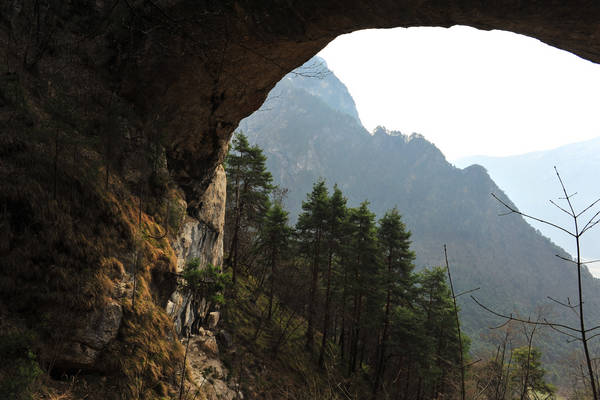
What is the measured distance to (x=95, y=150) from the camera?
6637 millimetres

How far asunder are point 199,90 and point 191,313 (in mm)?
8151

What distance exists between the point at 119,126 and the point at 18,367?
5.65m

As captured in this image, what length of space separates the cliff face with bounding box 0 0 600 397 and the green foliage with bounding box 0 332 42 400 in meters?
0.07

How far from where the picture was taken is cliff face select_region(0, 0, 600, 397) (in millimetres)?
4609

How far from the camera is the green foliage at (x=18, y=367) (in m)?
3.60

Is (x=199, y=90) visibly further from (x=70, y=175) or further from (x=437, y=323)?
(x=437, y=323)

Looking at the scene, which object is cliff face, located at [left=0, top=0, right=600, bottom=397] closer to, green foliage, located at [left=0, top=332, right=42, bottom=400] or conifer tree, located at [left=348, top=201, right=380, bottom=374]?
green foliage, located at [left=0, top=332, right=42, bottom=400]

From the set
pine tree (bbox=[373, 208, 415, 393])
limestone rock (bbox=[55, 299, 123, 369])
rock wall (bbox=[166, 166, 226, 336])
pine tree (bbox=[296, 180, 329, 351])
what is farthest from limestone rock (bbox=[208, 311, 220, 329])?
pine tree (bbox=[373, 208, 415, 393])

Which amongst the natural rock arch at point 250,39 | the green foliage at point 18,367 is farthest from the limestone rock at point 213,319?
the green foliage at point 18,367

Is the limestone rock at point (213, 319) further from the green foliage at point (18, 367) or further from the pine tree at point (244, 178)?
the green foliage at point (18, 367)

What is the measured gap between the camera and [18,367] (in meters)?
3.80

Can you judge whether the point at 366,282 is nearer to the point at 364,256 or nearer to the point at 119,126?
the point at 364,256

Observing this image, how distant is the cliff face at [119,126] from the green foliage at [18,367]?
67mm

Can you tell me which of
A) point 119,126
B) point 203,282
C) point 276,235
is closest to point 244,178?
point 276,235
